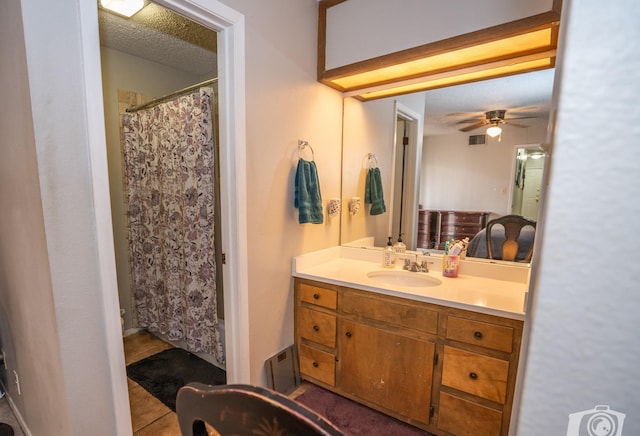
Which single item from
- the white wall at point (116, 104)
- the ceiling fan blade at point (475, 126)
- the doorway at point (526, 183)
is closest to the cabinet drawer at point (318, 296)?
the doorway at point (526, 183)

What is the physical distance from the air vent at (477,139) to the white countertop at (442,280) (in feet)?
2.37

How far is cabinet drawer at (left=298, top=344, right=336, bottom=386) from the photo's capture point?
1824mm

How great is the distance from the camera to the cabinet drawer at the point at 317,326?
1.80 m

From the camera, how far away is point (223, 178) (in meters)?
1.54

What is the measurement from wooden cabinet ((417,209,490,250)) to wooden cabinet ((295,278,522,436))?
0.60 m

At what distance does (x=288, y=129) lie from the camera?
1.77 metres

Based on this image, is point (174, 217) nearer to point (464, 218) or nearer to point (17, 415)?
point (17, 415)

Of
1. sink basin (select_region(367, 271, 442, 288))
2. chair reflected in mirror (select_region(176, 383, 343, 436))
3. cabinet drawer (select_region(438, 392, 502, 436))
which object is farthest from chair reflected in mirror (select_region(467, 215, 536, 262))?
chair reflected in mirror (select_region(176, 383, 343, 436))

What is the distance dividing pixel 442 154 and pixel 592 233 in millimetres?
1775

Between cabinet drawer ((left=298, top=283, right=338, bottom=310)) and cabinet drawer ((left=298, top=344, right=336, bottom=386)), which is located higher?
cabinet drawer ((left=298, top=283, right=338, bottom=310))

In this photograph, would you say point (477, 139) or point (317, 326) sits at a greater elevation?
point (477, 139)

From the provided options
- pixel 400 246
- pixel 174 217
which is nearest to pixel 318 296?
pixel 400 246

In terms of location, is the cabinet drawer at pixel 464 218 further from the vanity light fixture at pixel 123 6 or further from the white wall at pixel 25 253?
the vanity light fixture at pixel 123 6

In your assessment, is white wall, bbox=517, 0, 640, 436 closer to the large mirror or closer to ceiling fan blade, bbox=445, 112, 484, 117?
the large mirror
